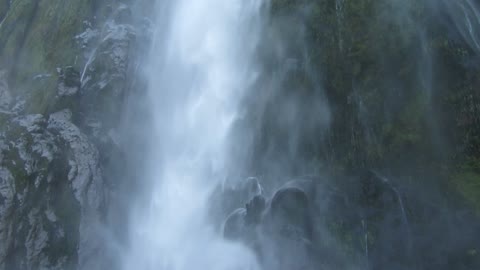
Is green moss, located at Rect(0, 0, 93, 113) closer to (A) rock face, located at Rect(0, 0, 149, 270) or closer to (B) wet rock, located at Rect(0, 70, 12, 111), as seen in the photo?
(A) rock face, located at Rect(0, 0, 149, 270)

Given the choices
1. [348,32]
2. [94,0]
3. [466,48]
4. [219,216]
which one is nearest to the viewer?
[466,48]

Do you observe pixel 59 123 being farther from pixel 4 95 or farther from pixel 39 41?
pixel 39 41

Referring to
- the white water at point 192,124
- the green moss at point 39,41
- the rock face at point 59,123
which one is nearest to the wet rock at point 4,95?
the rock face at point 59,123

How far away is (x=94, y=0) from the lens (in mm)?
19094

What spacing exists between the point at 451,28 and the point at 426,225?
224 inches

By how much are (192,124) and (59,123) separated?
15.9 feet

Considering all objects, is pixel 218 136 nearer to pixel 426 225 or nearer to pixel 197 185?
pixel 197 185

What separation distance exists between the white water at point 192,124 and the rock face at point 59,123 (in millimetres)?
1459

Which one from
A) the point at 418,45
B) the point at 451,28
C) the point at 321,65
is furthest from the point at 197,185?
the point at 451,28

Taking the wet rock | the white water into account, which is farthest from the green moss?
the white water

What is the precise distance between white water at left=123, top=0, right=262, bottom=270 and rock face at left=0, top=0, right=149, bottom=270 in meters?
1.46

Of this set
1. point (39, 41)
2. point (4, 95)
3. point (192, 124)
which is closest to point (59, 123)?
point (4, 95)

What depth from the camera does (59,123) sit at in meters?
15.9

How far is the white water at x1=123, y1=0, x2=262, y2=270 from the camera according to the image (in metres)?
15.0
